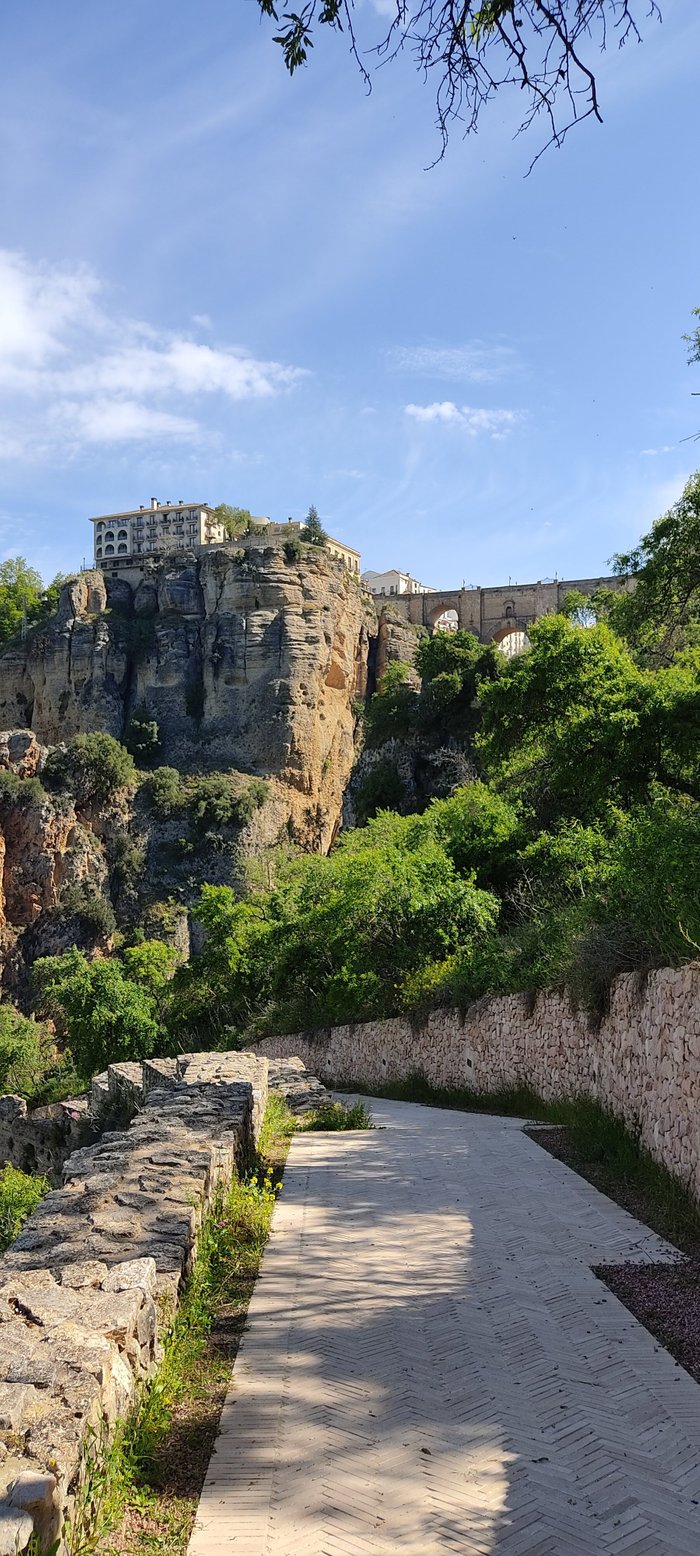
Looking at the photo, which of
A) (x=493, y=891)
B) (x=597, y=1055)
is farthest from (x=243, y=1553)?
(x=493, y=891)

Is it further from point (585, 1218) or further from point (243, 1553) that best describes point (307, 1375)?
point (585, 1218)

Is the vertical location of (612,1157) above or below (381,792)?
below

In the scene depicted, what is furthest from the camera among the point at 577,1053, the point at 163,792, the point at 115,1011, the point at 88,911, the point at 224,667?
the point at 224,667

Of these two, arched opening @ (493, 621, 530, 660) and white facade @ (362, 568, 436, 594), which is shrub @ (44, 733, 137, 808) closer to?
arched opening @ (493, 621, 530, 660)

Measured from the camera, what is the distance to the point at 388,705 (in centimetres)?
5688

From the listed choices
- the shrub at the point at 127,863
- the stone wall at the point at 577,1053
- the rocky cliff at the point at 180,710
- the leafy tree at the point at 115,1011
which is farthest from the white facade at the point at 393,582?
the stone wall at the point at 577,1053

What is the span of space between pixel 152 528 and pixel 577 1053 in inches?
3694

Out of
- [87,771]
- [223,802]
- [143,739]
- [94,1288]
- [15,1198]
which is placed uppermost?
[143,739]

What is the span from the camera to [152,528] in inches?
3900

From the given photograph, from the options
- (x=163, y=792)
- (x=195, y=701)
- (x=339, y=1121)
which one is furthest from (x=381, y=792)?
(x=339, y=1121)

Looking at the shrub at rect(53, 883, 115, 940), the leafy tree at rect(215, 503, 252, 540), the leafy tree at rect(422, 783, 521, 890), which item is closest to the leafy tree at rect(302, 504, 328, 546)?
the leafy tree at rect(215, 503, 252, 540)

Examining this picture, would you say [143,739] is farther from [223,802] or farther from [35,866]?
[35,866]

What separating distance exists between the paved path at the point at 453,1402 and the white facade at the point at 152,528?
Result: 295 ft

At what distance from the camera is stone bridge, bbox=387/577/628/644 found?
7212 centimetres
